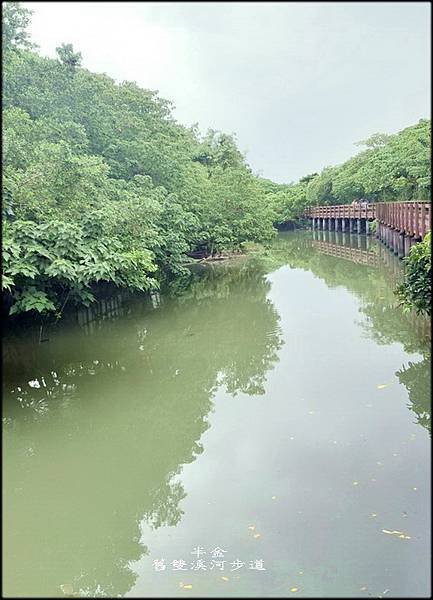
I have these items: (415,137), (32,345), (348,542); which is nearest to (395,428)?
(348,542)

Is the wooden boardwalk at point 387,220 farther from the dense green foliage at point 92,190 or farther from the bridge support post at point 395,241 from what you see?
the dense green foliage at point 92,190

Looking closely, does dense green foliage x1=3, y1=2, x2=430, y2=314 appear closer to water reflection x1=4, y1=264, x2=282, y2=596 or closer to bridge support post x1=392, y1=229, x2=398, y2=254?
water reflection x1=4, y1=264, x2=282, y2=596

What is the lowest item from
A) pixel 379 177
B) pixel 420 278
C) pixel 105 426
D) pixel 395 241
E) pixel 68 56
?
pixel 105 426

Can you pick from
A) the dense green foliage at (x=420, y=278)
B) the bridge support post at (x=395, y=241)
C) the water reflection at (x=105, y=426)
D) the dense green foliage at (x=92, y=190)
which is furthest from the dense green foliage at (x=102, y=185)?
the dense green foliage at (x=420, y=278)

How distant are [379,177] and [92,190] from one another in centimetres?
1921

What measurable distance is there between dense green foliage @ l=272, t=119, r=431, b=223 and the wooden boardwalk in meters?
0.93

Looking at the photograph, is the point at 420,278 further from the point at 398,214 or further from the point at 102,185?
the point at 398,214

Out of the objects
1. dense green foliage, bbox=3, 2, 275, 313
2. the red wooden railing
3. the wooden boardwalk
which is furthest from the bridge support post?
dense green foliage, bbox=3, 2, 275, 313

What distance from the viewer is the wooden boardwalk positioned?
1259 cm

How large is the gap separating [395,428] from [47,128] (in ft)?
30.9

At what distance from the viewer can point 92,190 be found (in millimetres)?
9320

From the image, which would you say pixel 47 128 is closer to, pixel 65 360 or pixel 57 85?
pixel 57 85

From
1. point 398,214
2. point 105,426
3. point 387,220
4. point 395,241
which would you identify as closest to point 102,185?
point 105,426

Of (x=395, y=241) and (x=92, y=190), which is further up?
(x=92, y=190)
